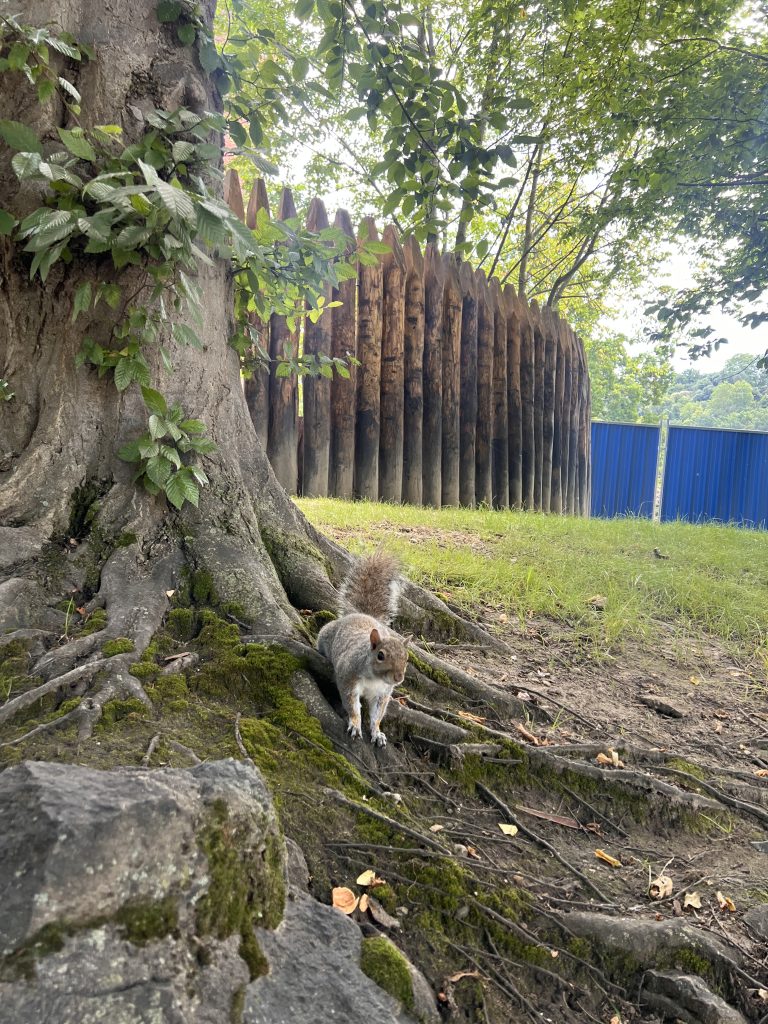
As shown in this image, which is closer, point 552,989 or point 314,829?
point 552,989

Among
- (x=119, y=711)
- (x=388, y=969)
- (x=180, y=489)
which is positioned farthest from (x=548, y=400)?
(x=388, y=969)

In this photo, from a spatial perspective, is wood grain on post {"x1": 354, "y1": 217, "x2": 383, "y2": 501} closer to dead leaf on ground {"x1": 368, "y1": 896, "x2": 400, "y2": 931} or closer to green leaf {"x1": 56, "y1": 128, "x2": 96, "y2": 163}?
green leaf {"x1": 56, "y1": 128, "x2": 96, "y2": 163}

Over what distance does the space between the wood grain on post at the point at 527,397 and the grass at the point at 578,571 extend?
7.85 ft

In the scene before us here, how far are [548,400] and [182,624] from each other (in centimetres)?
829

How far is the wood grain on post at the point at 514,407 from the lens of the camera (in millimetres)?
9117

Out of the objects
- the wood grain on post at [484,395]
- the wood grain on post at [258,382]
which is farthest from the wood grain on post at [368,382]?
the wood grain on post at [484,395]

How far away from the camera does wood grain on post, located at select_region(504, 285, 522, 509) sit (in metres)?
9.12

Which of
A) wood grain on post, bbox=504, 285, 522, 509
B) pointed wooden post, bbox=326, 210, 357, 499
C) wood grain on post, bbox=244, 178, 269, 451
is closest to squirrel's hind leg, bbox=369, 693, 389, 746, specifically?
wood grain on post, bbox=244, 178, 269, 451

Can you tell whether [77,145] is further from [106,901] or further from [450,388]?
[450,388]

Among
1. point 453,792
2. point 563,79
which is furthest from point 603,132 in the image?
point 453,792

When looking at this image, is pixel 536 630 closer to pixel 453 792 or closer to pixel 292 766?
pixel 453 792

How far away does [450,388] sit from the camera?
8219mm

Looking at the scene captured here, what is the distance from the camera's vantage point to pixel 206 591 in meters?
2.79

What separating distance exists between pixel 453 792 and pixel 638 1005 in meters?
0.82
